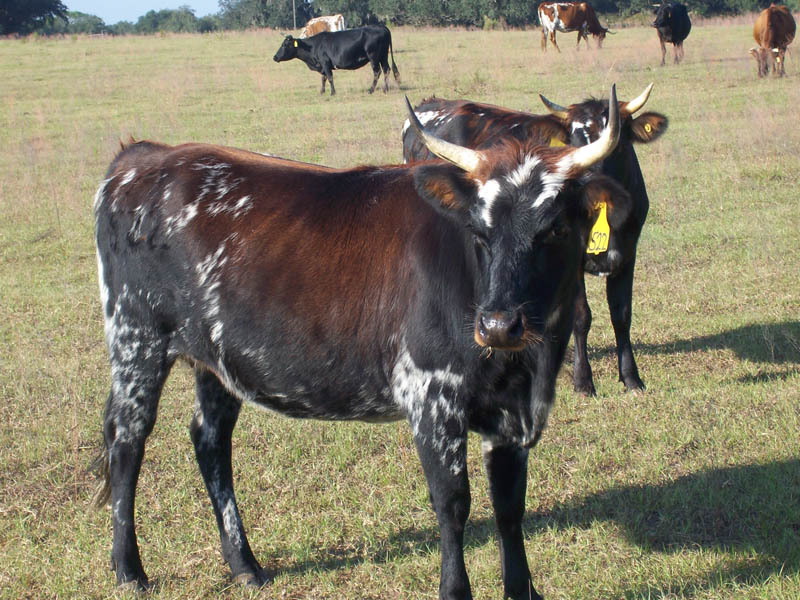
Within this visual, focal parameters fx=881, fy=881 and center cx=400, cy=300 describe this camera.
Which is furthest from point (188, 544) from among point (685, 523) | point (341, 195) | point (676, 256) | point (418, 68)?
point (418, 68)

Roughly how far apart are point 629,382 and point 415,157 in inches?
106

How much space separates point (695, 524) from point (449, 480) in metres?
1.51

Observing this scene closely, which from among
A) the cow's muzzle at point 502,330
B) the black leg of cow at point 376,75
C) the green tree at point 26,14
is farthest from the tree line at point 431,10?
the cow's muzzle at point 502,330

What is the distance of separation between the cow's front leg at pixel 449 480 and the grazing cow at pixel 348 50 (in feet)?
63.6

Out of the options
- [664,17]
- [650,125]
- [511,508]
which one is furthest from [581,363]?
[664,17]

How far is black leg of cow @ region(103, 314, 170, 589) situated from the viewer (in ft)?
13.1

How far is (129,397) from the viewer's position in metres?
4.02

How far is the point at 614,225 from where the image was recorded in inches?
139

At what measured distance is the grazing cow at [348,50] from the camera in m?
22.6

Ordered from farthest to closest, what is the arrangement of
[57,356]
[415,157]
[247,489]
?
[415,157], [57,356], [247,489]

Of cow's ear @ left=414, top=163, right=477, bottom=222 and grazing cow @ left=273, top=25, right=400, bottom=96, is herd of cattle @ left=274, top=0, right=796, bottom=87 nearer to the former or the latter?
grazing cow @ left=273, top=25, right=400, bottom=96

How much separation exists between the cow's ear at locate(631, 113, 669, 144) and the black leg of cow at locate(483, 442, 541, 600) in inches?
114

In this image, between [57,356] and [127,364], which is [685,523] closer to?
[127,364]

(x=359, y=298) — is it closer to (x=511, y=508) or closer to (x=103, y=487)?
(x=511, y=508)
